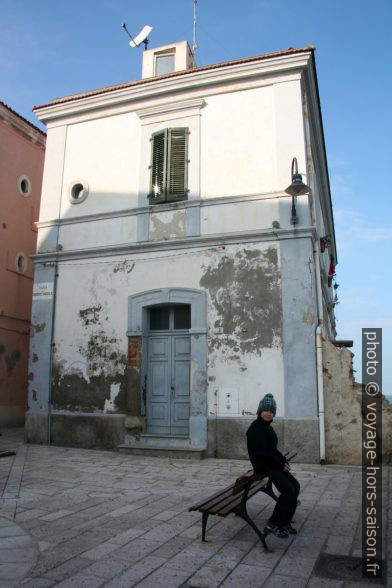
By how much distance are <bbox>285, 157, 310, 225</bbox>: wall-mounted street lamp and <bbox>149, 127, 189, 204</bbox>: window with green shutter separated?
244cm

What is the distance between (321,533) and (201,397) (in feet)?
16.5

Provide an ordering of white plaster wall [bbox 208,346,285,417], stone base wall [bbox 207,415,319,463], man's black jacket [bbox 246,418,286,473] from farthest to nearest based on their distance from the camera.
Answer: white plaster wall [bbox 208,346,285,417]
stone base wall [bbox 207,415,319,463]
man's black jacket [bbox 246,418,286,473]

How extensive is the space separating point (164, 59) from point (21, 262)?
7.51 metres

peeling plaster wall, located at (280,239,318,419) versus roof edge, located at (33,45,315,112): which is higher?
roof edge, located at (33,45,315,112)

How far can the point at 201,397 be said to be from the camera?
9695 millimetres

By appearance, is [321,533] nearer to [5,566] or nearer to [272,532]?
[272,532]

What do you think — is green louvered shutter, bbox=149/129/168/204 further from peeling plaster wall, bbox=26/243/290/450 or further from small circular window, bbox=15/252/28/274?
small circular window, bbox=15/252/28/274

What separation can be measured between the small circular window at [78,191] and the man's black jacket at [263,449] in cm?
852

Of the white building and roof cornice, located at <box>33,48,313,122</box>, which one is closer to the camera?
the white building

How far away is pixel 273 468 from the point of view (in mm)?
4691

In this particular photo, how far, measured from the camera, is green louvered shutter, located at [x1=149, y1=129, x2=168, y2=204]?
11.0 m

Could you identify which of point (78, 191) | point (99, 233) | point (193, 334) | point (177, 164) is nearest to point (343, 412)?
point (193, 334)

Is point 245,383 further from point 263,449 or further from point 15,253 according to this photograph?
point 15,253

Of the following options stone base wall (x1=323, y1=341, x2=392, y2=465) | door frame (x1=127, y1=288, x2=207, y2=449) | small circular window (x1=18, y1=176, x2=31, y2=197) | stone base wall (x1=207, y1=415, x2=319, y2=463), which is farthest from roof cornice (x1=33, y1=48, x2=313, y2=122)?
stone base wall (x1=207, y1=415, x2=319, y2=463)
